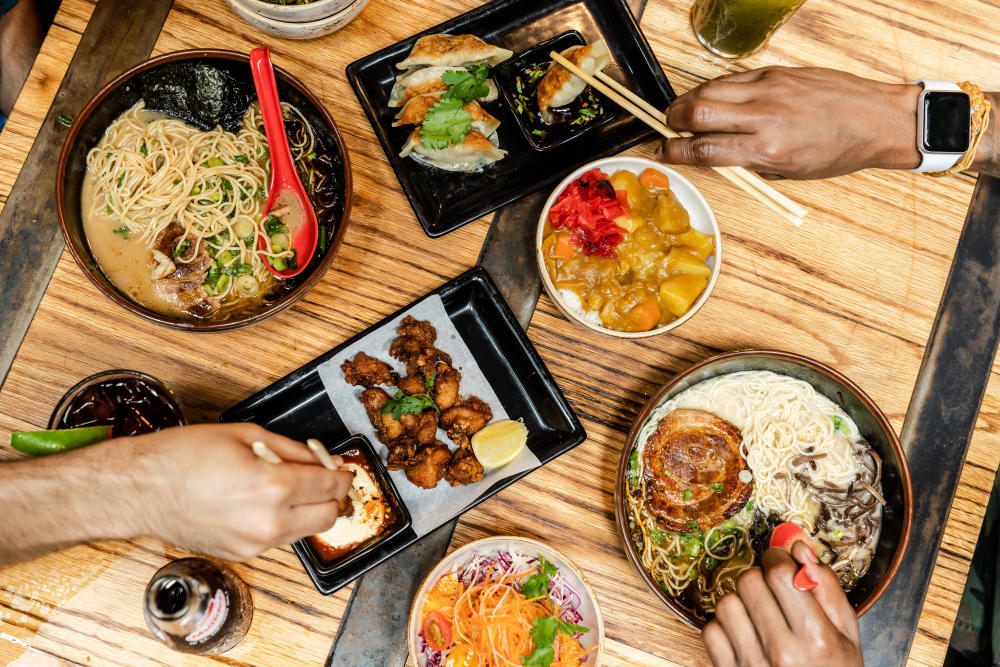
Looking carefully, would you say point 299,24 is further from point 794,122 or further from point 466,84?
point 794,122

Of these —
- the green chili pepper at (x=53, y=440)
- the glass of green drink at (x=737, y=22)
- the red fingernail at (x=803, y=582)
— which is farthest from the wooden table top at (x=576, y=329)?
the red fingernail at (x=803, y=582)

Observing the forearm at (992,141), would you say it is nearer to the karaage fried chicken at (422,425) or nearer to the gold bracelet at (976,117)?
the gold bracelet at (976,117)

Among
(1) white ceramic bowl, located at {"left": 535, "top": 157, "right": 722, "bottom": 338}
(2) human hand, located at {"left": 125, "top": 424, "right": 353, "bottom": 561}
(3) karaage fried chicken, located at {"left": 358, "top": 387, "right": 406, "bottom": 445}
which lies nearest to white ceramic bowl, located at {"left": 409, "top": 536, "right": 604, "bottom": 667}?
(3) karaage fried chicken, located at {"left": 358, "top": 387, "right": 406, "bottom": 445}

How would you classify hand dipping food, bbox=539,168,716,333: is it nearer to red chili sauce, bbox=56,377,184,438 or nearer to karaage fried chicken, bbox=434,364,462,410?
karaage fried chicken, bbox=434,364,462,410

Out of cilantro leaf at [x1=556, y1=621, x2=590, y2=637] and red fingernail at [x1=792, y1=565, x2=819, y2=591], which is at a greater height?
red fingernail at [x1=792, y1=565, x2=819, y2=591]

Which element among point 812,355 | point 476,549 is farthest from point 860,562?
point 476,549

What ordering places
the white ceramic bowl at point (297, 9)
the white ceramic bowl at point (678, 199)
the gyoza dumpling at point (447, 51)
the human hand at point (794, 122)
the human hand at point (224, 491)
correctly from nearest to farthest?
the human hand at point (224, 491)
the human hand at point (794, 122)
the white ceramic bowl at point (297, 9)
the white ceramic bowl at point (678, 199)
the gyoza dumpling at point (447, 51)

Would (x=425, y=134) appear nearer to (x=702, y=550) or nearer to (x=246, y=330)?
(x=246, y=330)
